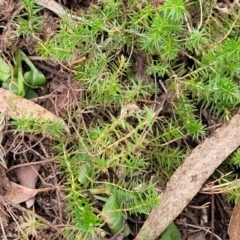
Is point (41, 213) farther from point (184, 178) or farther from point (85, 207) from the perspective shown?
point (184, 178)

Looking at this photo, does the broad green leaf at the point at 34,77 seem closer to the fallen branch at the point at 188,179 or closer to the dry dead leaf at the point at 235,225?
the fallen branch at the point at 188,179

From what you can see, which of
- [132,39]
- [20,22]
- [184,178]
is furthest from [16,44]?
[184,178]

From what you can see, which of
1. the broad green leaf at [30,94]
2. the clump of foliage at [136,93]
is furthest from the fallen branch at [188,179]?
the broad green leaf at [30,94]

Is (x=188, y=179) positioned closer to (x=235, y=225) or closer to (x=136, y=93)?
(x=235, y=225)

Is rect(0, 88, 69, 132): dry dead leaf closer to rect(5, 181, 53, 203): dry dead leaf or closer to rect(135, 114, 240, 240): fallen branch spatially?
rect(5, 181, 53, 203): dry dead leaf

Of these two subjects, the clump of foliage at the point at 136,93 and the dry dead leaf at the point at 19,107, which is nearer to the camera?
Result: the clump of foliage at the point at 136,93
